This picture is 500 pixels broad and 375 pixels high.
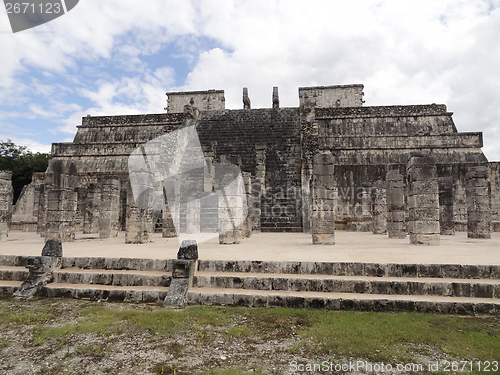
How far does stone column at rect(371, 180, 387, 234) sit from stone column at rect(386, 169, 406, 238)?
2060 millimetres

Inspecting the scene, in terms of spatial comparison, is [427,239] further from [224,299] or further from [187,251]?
[187,251]

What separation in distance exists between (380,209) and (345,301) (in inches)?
404

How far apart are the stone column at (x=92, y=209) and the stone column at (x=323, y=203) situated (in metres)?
11.0

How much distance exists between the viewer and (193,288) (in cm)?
543

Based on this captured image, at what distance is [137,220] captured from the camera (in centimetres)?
1029

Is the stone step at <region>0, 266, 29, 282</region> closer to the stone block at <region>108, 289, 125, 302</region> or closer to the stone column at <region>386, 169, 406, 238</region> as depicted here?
the stone block at <region>108, 289, 125, 302</region>

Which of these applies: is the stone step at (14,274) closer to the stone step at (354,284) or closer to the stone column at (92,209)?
the stone step at (354,284)

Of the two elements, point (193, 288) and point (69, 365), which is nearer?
point (69, 365)

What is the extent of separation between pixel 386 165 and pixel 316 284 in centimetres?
1486

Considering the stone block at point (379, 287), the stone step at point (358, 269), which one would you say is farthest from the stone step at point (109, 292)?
the stone block at point (379, 287)

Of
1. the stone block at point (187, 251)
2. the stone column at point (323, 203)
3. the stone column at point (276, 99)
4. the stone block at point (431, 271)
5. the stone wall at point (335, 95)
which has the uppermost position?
the stone wall at point (335, 95)

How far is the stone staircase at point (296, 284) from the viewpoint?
184 inches

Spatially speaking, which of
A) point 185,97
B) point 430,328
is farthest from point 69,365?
point 185,97

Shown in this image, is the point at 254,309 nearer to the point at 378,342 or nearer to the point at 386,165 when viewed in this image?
the point at 378,342
